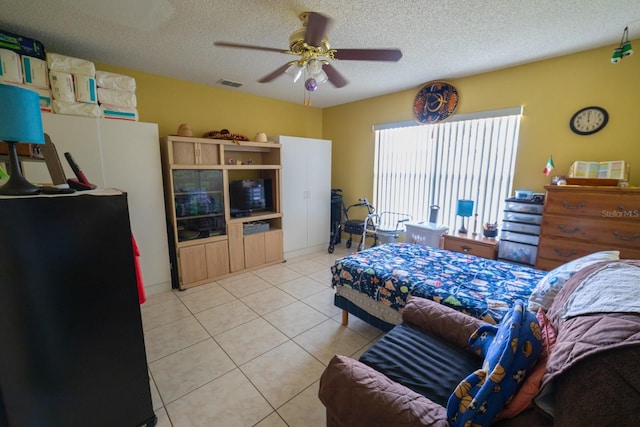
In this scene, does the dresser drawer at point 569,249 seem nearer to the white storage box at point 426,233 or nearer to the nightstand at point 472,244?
the nightstand at point 472,244

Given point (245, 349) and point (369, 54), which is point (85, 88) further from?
point (245, 349)

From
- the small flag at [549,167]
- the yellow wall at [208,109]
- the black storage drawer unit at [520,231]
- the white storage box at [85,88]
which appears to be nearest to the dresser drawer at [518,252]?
the black storage drawer unit at [520,231]

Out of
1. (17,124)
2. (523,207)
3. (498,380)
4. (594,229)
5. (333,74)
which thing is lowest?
(498,380)

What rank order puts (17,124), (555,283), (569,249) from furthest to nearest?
(569,249) → (555,283) → (17,124)

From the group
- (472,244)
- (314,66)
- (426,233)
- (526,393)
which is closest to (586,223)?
(472,244)

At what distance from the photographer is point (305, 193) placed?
14.7 feet

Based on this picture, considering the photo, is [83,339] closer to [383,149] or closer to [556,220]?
[556,220]

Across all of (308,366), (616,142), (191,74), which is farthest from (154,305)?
(616,142)

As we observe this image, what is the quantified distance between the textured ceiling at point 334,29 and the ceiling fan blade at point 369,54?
30 centimetres

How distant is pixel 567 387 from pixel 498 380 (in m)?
0.19

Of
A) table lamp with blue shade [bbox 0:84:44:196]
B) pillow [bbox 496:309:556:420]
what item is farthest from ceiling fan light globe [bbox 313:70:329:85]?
pillow [bbox 496:309:556:420]

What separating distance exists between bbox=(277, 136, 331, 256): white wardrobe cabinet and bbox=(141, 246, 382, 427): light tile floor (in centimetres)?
115

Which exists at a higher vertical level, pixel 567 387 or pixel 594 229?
pixel 594 229

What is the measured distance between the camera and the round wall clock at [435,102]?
11.5 feet
